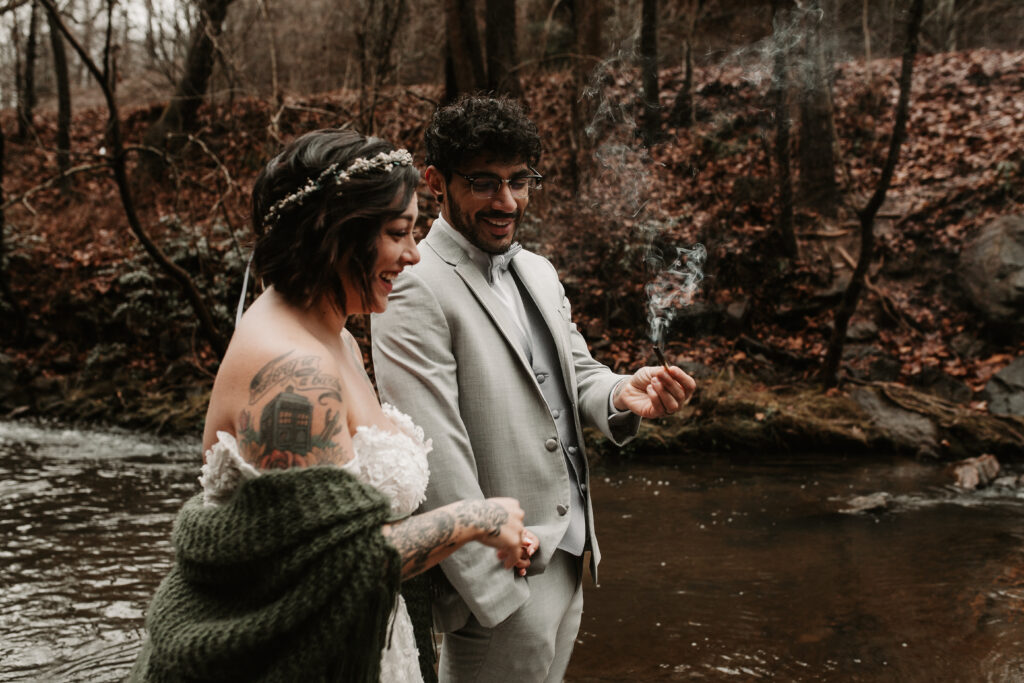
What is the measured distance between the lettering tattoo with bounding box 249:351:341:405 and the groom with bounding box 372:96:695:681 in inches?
17.5

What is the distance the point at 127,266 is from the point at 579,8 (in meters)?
7.59

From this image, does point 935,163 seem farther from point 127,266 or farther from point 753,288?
point 127,266

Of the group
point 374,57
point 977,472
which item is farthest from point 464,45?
point 977,472

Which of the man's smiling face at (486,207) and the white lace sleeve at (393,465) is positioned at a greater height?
the man's smiling face at (486,207)

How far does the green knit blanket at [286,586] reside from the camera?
1.53 m

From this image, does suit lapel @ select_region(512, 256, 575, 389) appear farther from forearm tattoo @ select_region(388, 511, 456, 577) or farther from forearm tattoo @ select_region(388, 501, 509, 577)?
forearm tattoo @ select_region(388, 511, 456, 577)

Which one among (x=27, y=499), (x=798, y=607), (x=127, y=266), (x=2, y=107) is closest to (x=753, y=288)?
(x=798, y=607)

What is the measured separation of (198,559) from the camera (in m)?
1.59

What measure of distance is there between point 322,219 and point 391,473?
579 millimetres

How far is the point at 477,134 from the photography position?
224cm

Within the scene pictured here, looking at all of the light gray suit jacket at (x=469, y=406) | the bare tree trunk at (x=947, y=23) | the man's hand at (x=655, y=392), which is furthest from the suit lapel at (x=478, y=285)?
the bare tree trunk at (x=947, y=23)

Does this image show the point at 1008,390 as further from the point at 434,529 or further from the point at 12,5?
the point at 12,5

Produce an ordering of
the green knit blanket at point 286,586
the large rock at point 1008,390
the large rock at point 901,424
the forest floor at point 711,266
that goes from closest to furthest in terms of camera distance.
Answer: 1. the green knit blanket at point 286,586
2. the large rock at point 901,424
3. the large rock at point 1008,390
4. the forest floor at point 711,266

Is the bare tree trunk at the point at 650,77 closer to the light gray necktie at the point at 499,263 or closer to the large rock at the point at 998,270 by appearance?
the large rock at the point at 998,270
